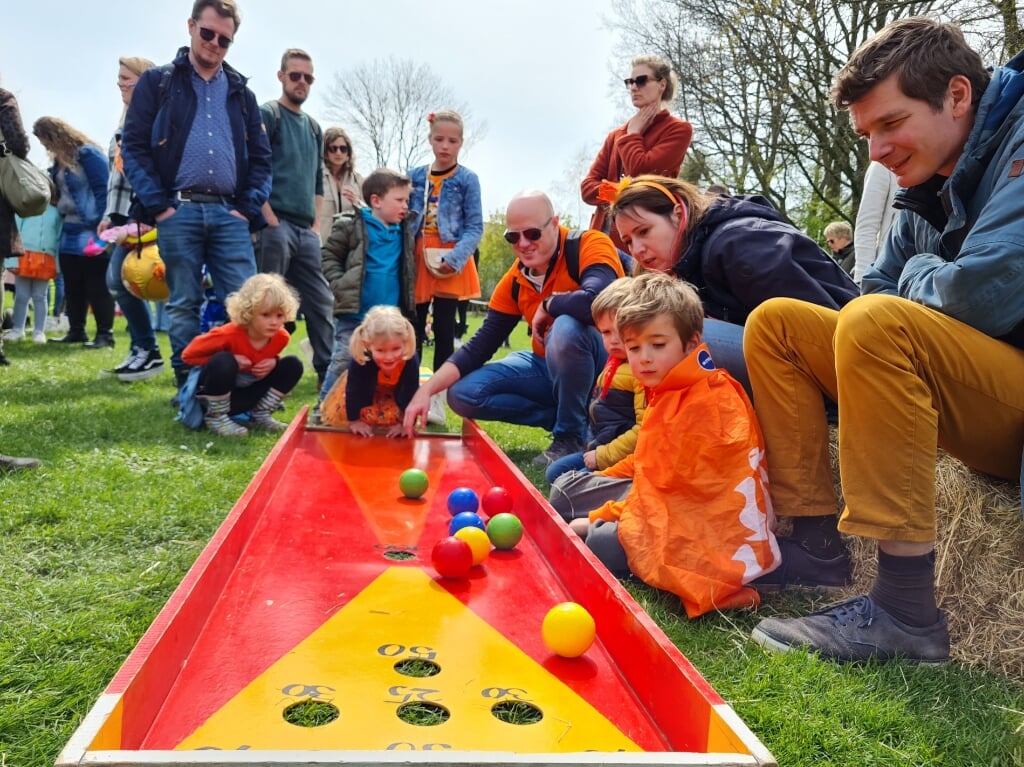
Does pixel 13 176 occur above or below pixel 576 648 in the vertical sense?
above

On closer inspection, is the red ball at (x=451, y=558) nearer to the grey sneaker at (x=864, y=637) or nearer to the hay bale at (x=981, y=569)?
the grey sneaker at (x=864, y=637)

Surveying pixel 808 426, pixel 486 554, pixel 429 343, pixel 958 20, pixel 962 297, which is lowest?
pixel 429 343

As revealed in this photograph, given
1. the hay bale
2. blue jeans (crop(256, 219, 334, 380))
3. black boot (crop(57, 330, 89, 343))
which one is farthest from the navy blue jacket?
black boot (crop(57, 330, 89, 343))

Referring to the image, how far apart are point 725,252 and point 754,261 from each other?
12cm

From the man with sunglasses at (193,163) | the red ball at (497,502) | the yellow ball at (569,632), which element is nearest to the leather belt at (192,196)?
the man with sunglasses at (193,163)

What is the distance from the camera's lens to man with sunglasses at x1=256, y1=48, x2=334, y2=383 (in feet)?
21.7

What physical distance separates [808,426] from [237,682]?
81.2 inches

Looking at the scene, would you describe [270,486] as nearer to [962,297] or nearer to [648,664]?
[648,664]

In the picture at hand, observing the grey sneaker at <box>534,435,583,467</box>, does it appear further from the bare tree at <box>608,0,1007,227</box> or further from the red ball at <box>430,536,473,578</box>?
the bare tree at <box>608,0,1007,227</box>

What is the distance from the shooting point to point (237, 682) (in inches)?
78.7

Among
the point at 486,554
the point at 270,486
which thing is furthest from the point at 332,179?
the point at 486,554

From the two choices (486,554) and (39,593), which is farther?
(486,554)

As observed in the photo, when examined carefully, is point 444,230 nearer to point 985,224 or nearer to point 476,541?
point 476,541

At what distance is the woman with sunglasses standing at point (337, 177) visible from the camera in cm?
777
